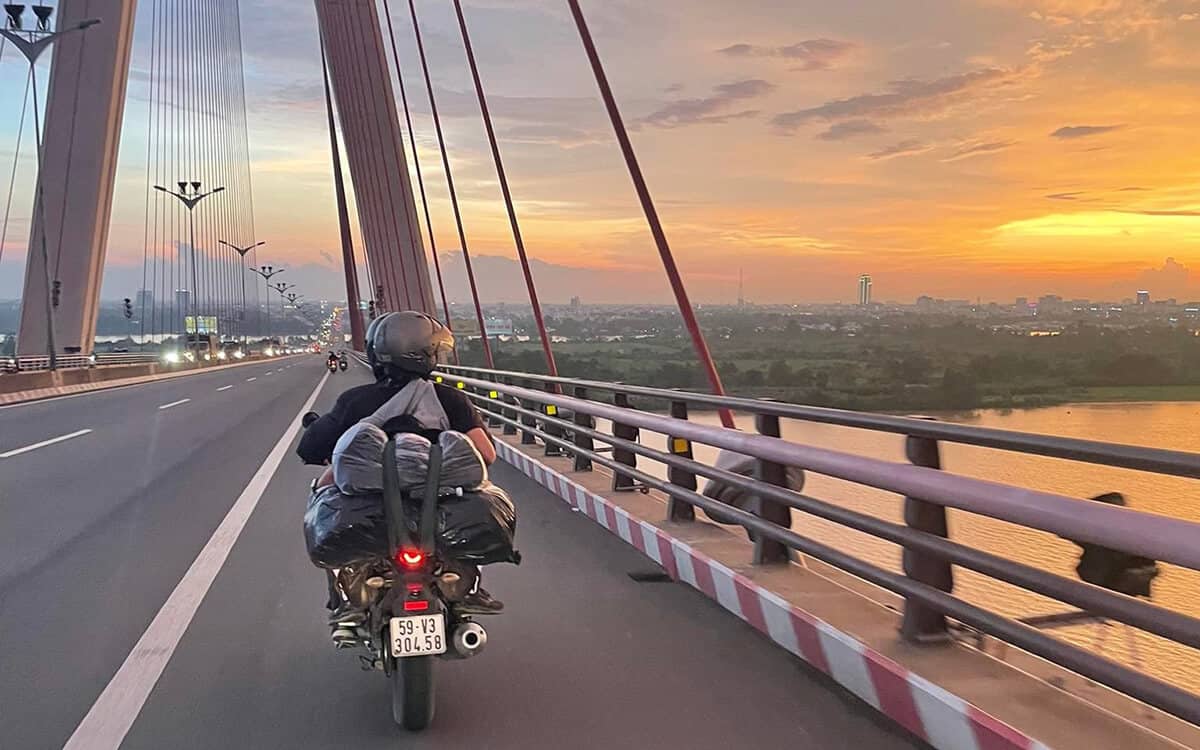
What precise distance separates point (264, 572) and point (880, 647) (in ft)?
14.3

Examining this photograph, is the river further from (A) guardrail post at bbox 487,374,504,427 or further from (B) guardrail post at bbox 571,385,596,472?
(A) guardrail post at bbox 487,374,504,427

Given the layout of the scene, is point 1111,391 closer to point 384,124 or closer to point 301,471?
point 301,471

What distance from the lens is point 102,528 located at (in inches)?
364

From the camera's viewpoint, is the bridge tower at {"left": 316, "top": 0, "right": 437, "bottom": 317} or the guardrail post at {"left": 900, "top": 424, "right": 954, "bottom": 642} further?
the bridge tower at {"left": 316, "top": 0, "right": 437, "bottom": 317}

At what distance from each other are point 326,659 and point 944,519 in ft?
9.44

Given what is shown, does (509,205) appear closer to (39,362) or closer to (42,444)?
(42,444)

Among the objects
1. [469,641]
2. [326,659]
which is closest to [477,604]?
[469,641]

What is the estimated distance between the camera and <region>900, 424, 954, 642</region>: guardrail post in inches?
179

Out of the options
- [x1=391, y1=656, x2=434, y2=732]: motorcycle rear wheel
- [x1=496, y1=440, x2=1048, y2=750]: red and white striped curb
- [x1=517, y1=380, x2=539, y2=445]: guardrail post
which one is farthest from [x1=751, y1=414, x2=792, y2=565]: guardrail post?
[x1=517, y1=380, x2=539, y2=445]: guardrail post

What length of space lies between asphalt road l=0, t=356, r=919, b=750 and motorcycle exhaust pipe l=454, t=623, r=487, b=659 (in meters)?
0.33

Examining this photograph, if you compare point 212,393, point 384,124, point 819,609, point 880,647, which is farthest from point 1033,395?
point 384,124

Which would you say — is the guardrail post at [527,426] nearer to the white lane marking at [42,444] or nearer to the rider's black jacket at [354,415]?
the white lane marking at [42,444]

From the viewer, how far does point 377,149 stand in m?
43.6

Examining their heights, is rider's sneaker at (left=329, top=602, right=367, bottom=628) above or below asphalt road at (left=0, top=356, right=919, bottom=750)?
above
